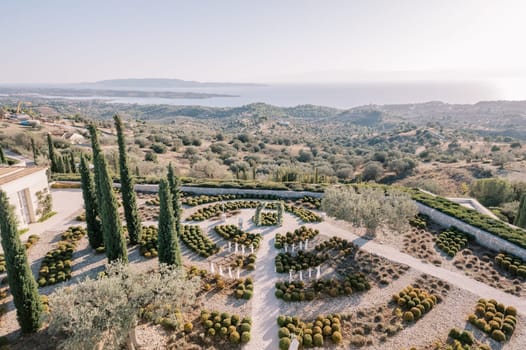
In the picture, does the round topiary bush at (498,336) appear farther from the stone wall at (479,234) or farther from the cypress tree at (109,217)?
the cypress tree at (109,217)

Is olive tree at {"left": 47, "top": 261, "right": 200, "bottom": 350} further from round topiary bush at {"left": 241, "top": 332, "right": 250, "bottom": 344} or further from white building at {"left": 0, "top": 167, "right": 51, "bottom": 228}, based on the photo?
white building at {"left": 0, "top": 167, "right": 51, "bottom": 228}

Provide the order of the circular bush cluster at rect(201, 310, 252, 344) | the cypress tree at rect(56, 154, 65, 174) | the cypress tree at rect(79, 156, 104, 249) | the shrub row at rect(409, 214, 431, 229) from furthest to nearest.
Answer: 1. the cypress tree at rect(56, 154, 65, 174)
2. the shrub row at rect(409, 214, 431, 229)
3. the cypress tree at rect(79, 156, 104, 249)
4. the circular bush cluster at rect(201, 310, 252, 344)

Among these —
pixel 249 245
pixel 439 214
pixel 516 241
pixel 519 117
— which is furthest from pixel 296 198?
pixel 519 117

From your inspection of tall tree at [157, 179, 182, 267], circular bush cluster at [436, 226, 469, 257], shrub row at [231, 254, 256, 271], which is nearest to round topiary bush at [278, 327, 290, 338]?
shrub row at [231, 254, 256, 271]

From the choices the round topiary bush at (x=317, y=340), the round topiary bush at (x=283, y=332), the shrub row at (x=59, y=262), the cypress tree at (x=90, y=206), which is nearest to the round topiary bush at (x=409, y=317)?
the round topiary bush at (x=317, y=340)

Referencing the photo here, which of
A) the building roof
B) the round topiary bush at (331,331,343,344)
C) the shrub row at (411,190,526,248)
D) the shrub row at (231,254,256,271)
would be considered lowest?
the shrub row at (231,254,256,271)

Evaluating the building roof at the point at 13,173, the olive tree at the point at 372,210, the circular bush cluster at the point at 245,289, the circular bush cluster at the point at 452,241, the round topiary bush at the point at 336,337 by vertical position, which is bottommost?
the circular bush cluster at the point at 245,289
